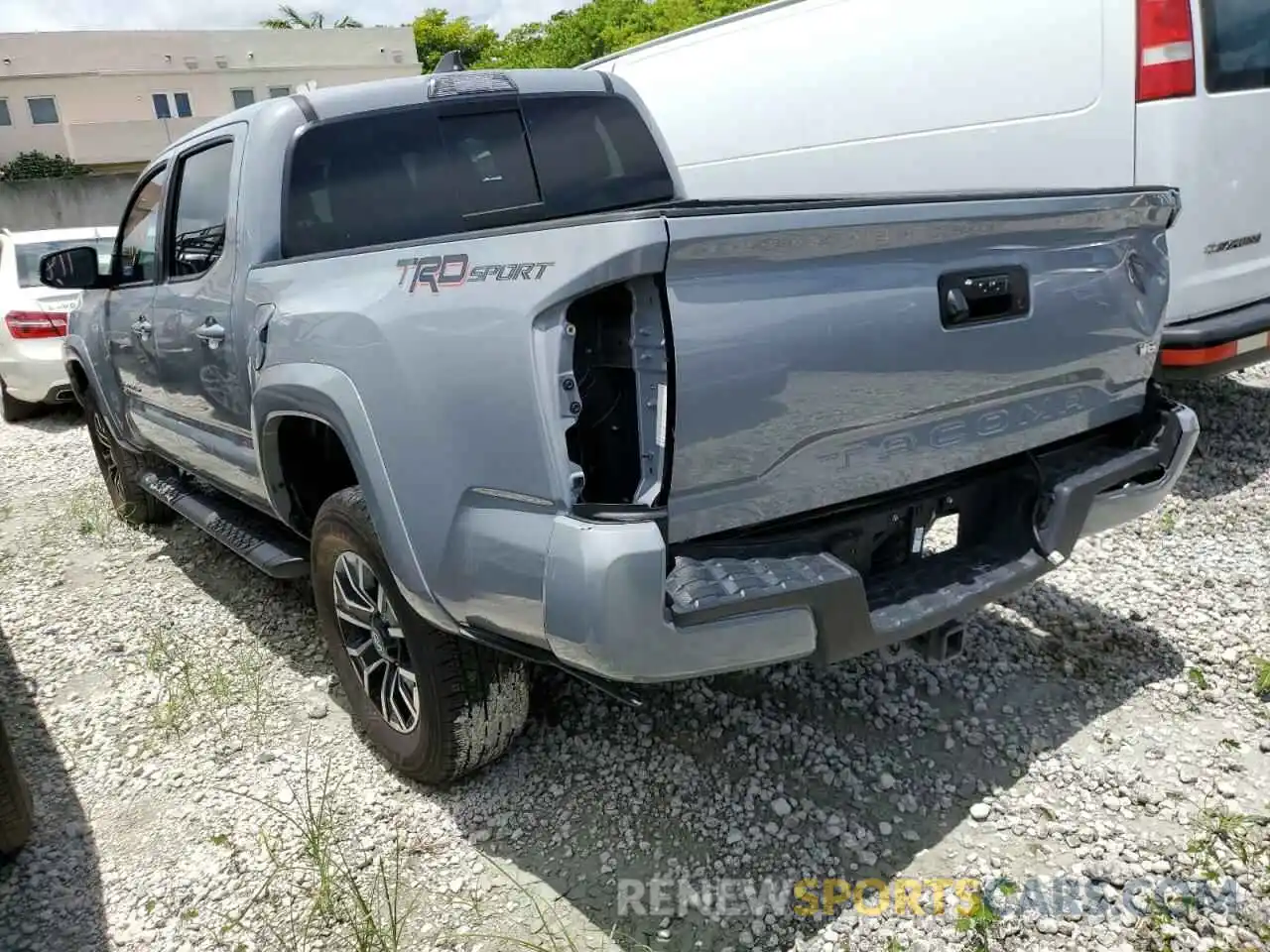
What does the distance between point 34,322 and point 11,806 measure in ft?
21.3

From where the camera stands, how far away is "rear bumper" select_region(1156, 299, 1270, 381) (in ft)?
13.6

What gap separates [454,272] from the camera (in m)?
2.13

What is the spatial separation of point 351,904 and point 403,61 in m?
39.7

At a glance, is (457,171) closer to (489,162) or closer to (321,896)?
(489,162)

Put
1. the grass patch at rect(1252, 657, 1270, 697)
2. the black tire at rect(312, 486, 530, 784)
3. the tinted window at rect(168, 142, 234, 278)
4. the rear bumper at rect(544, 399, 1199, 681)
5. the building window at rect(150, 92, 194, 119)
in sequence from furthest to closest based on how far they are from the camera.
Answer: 1. the building window at rect(150, 92, 194, 119)
2. the tinted window at rect(168, 142, 234, 278)
3. the grass patch at rect(1252, 657, 1270, 697)
4. the black tire at rect(312, 486, 530, 784)
5. the rear bumper at rect(544, 399, 1199, 681)

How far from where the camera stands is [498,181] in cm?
350

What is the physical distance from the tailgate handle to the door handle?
2.37 metres

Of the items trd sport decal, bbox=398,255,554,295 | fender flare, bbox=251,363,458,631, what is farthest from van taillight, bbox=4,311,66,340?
trd sport decal, bbox=398,255,554,295

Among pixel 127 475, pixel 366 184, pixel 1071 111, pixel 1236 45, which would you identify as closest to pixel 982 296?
pixel 366 184

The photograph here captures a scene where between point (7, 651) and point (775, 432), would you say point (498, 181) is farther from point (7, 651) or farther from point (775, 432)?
point (7, 651)

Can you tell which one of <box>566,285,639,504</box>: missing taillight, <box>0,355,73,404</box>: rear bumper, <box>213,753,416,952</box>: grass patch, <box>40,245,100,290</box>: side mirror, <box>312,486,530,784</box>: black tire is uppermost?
<box>40,245,100,290</box>: side mirror

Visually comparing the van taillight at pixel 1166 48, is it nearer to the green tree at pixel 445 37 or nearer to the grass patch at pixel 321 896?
the grass patch at pixel 321 896

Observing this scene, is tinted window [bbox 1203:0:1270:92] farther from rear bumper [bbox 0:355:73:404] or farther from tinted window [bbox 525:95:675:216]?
rear bumper [bbox 0:355:73:404]

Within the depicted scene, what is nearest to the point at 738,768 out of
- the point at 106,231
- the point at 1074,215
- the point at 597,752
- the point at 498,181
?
the point at 597,752
